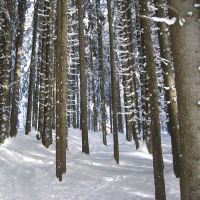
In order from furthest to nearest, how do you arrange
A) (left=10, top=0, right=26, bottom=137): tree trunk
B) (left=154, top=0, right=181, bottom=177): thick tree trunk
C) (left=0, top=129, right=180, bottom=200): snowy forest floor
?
(left=10, top=0, right=26, bottom=137): tree trunk < (left=154, top=0, right=181, bottom=177): thick tree trunk < (left=0, top=129, right=180, bottom=200): snowy forest floor

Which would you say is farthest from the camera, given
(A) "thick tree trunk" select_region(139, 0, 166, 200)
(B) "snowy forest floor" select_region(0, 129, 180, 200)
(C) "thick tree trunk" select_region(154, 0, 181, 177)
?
(C) "thick tree trunk" select_region(154, 0, 181, 177)

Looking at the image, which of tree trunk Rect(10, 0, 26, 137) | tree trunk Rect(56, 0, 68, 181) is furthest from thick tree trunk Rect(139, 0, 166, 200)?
tree trunk Rect(10, 0, 26, 137)

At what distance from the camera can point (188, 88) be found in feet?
14.7

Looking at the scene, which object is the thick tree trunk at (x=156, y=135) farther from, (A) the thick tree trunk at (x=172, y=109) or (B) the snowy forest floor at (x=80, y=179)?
(A) the thick tree trunk at (x=172, y=109)

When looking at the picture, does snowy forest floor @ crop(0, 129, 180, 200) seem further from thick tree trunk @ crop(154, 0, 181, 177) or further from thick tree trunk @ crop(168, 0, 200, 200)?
thick tree trunk @ crop(168, 0, 200, 200)

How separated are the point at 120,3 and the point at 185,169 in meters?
19.0

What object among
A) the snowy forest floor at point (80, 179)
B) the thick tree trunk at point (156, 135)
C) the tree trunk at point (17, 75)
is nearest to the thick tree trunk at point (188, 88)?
the thick tree trunk at point (156, 135)

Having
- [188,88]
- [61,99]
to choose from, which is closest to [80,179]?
[61,99]

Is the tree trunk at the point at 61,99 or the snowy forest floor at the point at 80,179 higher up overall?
the tree trunk at the point at 61,99

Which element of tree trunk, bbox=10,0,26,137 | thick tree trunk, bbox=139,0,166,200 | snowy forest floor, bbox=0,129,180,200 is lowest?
snowy forest floor, bbox=0,129,180,200

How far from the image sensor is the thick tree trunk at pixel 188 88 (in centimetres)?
439

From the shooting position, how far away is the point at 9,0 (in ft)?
63.6

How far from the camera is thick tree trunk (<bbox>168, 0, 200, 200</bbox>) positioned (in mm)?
4395

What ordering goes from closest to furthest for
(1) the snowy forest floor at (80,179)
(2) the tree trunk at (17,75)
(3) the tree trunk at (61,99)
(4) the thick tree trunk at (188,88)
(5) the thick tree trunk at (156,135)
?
1. (4) the thick tree trunk at (188,88)
2. (5) the thick tree trunk at (156,135)
3. (1) the snowy forest floor at (80,179)
4. (3) the tree trunk at (61,99)
5. (2) the tree trunk at (17,75)
